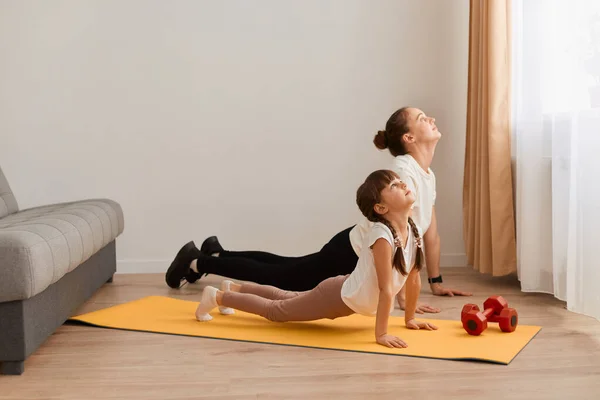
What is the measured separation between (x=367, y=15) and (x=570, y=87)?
1437mm

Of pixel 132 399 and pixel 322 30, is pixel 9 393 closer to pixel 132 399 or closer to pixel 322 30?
pixel 132 399

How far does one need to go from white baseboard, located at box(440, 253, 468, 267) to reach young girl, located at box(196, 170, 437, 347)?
1.46 meters

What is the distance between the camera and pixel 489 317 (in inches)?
98.9

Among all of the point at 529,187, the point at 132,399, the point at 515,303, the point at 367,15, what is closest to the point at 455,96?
the point at 367,15

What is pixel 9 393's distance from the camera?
6.39 feet

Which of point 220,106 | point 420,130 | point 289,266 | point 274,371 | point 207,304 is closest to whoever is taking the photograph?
point 274,371

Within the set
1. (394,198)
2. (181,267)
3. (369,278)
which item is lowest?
(181,267)

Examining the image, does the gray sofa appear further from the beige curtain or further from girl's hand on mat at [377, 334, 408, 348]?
the beige curtain

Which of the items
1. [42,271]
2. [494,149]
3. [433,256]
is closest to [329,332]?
[433,256]

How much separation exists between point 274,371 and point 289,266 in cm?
100

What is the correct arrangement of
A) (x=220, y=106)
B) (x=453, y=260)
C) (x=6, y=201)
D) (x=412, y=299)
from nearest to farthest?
(x=412, y=299) → (x=6, y=201) → (x=220, y=106) → (x=453, y=260)

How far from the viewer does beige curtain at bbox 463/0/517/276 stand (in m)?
3.25

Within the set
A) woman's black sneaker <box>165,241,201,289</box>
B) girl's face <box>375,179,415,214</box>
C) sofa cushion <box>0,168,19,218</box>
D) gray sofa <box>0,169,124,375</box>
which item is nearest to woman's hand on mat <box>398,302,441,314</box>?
girl's face <box>375,179,415,214</box>

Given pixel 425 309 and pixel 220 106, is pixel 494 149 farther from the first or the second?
pixel 220 106
